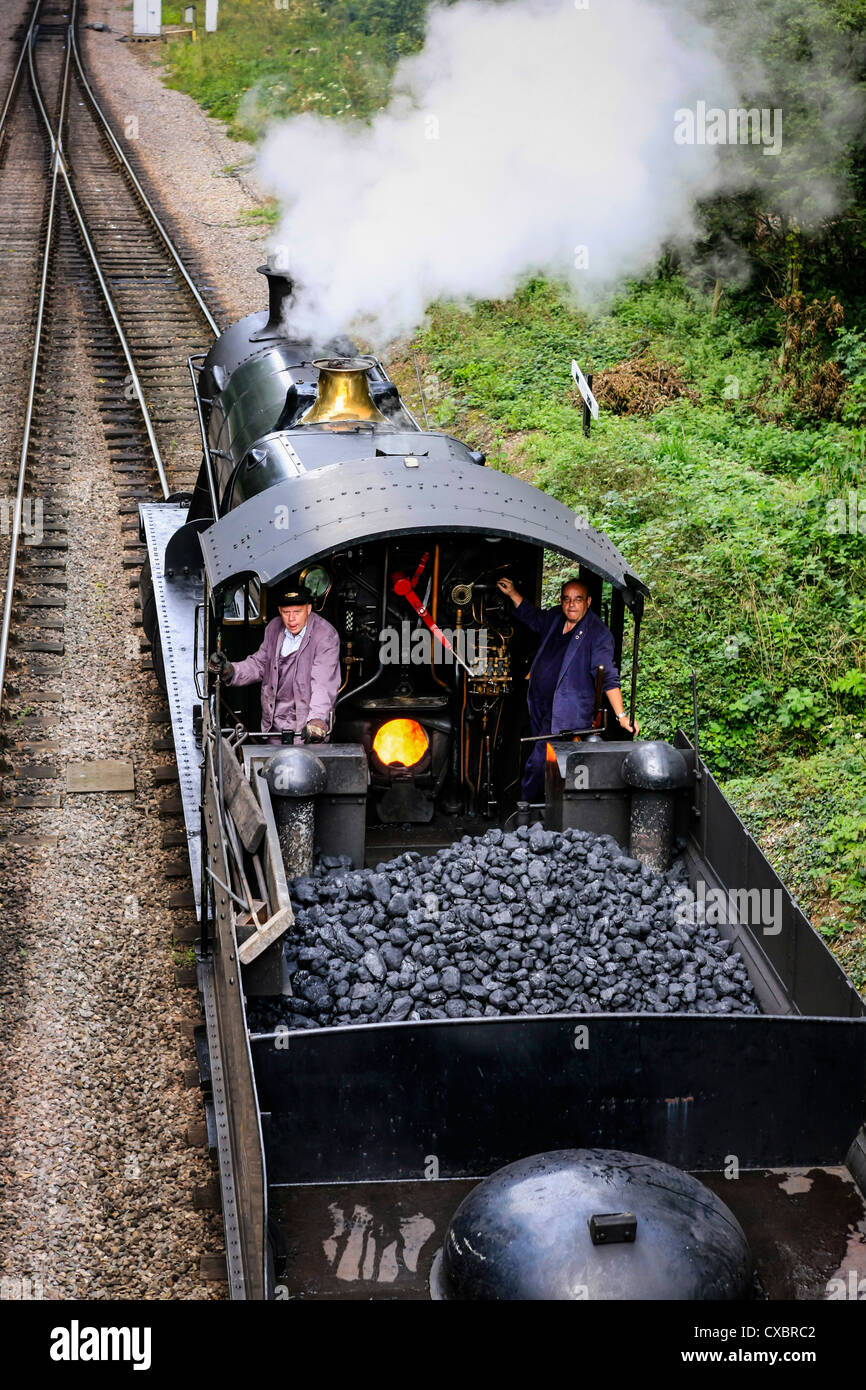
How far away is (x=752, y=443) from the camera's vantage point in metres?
13.5

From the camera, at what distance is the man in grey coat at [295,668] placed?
7.30 m

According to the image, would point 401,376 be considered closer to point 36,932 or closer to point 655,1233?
point 36,932

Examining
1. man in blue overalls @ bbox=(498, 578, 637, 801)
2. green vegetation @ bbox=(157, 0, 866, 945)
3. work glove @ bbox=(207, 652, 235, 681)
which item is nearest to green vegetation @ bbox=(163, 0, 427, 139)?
green vegetation @ bbox=(157, 0, 866, 945)

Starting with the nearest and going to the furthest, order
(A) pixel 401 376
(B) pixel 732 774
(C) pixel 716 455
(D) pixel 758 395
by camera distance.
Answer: (B) pixel 732 774 < (C) pixel 716 455 < (D) pixel 758 395 < (A) pixel 401 376

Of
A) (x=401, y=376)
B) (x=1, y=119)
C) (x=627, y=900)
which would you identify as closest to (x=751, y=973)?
(x=627, y=900)

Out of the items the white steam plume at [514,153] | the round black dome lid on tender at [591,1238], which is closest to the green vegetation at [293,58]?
the white steam plume at [514,153]

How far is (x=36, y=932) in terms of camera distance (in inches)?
316

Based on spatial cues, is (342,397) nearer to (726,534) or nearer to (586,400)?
(726,534)

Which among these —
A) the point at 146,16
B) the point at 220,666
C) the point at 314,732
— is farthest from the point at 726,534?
the point at 146,16

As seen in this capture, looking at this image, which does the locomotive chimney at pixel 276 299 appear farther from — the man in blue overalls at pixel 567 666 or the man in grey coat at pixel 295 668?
the man in blue overalls at pixel 567 666

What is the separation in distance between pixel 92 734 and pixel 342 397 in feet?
10.2

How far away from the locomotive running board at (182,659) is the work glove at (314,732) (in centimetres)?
99

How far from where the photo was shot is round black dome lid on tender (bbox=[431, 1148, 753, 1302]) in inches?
160

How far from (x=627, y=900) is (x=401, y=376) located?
12.8 metres
